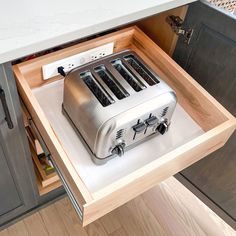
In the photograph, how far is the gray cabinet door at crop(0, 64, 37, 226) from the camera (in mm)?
685

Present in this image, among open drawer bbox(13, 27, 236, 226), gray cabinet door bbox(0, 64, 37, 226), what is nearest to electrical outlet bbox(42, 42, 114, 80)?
open drawer bbox(13, 27, 236, 226)

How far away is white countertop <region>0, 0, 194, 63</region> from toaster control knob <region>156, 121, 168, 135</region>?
0.96ft

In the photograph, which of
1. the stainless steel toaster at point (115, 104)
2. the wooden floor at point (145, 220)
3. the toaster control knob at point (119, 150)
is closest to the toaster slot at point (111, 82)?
the stainless steel toaster at point (115, 104)

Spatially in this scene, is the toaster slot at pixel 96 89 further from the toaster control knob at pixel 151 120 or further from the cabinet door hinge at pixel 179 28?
the cabinet door hinge at pixel 179 28

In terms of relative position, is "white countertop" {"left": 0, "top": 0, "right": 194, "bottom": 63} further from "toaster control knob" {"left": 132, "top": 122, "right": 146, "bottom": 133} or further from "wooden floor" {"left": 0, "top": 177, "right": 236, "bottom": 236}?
"wooden floor" {"left": 0, "top": 177, "right": 236, "bottom": 236}

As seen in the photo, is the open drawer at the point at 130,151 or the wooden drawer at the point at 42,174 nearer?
the open drawer at the point at 130,151

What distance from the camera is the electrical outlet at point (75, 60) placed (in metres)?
0.84

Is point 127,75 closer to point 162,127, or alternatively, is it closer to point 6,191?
point 162,127

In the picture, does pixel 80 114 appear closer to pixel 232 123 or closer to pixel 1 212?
pixel 232 123

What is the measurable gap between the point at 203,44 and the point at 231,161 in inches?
16.6

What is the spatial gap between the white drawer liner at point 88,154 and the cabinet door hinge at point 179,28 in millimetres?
215

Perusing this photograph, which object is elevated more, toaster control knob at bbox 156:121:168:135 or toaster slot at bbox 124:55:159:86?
toaster slot at bbox 124:55:159:86

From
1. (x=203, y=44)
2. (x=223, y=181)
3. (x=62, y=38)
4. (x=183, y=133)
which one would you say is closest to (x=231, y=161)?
(x=223, y=181)

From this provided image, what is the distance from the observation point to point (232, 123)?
0.76 meters
